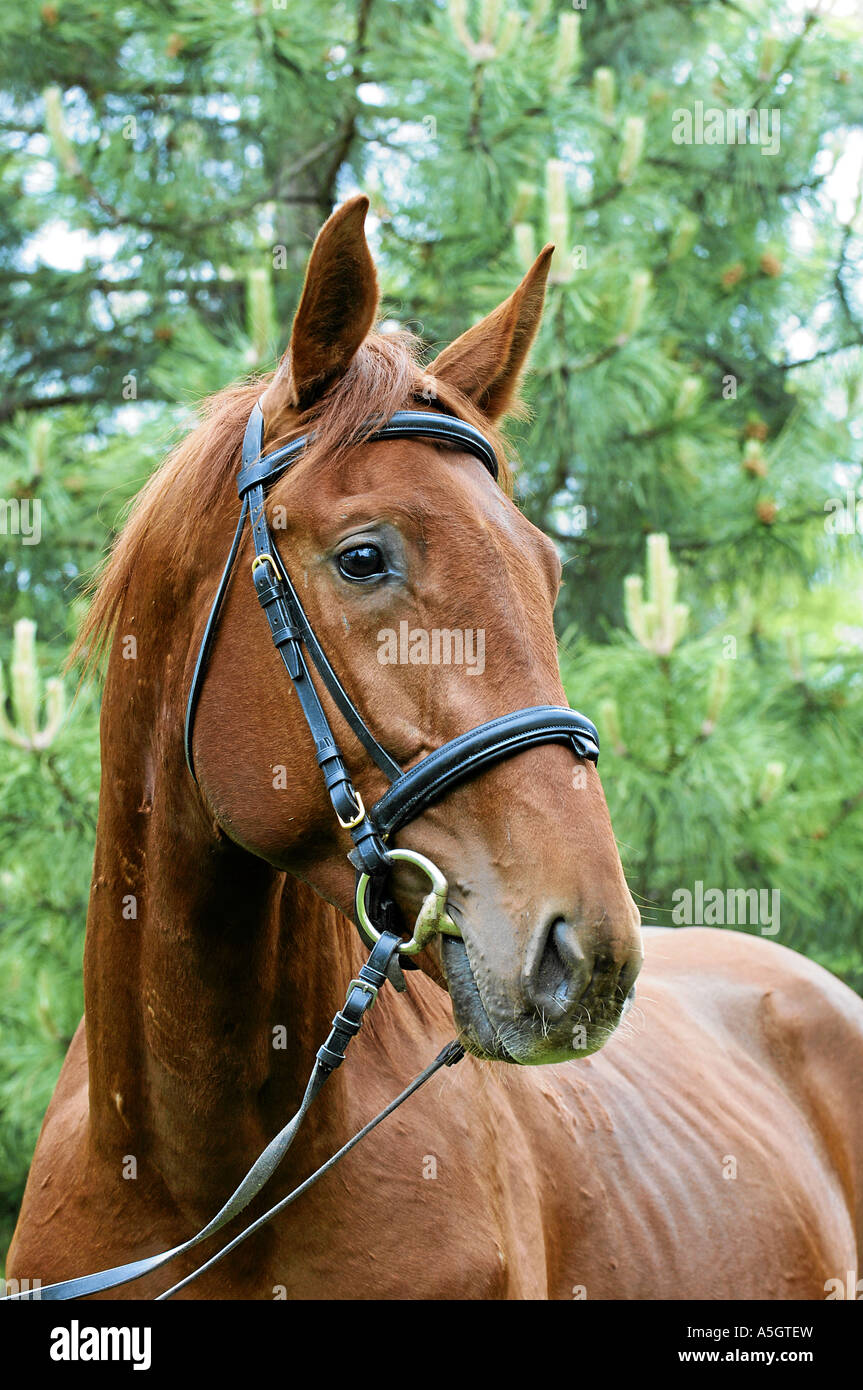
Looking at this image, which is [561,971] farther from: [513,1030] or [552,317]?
[552,317]

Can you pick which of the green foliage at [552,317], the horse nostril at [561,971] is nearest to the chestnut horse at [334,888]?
the horse nostril at [561,971]

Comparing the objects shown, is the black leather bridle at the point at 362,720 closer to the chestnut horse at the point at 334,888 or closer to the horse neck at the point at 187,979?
the chestnut horse at the point at 334,888

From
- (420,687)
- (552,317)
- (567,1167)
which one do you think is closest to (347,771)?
(420,687)

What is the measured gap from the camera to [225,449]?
2.21m

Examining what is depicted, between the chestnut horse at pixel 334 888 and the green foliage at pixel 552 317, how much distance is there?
2666 mm

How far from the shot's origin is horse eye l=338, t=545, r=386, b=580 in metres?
1.92

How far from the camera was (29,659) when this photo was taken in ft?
14.4

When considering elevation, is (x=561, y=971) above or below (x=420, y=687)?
below

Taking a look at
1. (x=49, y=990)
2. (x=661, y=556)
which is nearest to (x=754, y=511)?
(x=661, y=556)

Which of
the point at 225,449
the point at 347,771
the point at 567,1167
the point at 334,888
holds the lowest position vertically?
the point at 567,1167

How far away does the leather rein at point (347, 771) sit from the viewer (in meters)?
1.78

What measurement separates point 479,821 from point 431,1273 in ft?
2.95

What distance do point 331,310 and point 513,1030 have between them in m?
1.27
